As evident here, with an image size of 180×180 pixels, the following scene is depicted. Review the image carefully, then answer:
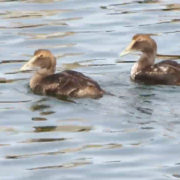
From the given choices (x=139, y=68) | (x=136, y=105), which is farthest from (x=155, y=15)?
(x=136, y=105)

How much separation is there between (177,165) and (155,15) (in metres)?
8.59

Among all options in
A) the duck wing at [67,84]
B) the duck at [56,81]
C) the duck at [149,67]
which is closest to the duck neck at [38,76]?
the duck at [56,81]

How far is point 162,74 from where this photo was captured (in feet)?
54.9

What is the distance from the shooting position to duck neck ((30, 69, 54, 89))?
649 inches

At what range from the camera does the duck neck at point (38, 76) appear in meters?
16.5

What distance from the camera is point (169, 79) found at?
54.5ft

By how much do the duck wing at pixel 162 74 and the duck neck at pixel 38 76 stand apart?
53.6 inches

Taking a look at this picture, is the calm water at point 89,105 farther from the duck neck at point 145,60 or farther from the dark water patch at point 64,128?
the duck neck at point 145,60

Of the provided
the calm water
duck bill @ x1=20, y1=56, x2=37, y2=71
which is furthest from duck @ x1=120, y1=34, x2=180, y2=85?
duck bill @ x1=20, y1=56, x2=37, y2=71

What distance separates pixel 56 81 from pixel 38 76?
575 millimetres

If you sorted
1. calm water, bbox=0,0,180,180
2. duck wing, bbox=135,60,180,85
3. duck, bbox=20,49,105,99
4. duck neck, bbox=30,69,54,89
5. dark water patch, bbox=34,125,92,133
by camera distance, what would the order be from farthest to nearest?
1. duck wing, bbox=135,60,180,85
2. duck neck, bbox=30,69,54,89
3. duck, bbox=20,49,105,99
4. dark water patch, bbox=34,125,92,133
5. calm water, bbox=0,0,180,180

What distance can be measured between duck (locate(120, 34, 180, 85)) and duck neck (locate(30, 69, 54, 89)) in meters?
1.31

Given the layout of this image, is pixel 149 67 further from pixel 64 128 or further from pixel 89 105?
pixel 64 128

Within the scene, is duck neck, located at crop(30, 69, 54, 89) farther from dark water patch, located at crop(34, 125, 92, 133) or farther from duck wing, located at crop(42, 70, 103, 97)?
dark water patch, located at crop(34, 125, 92, 133)
